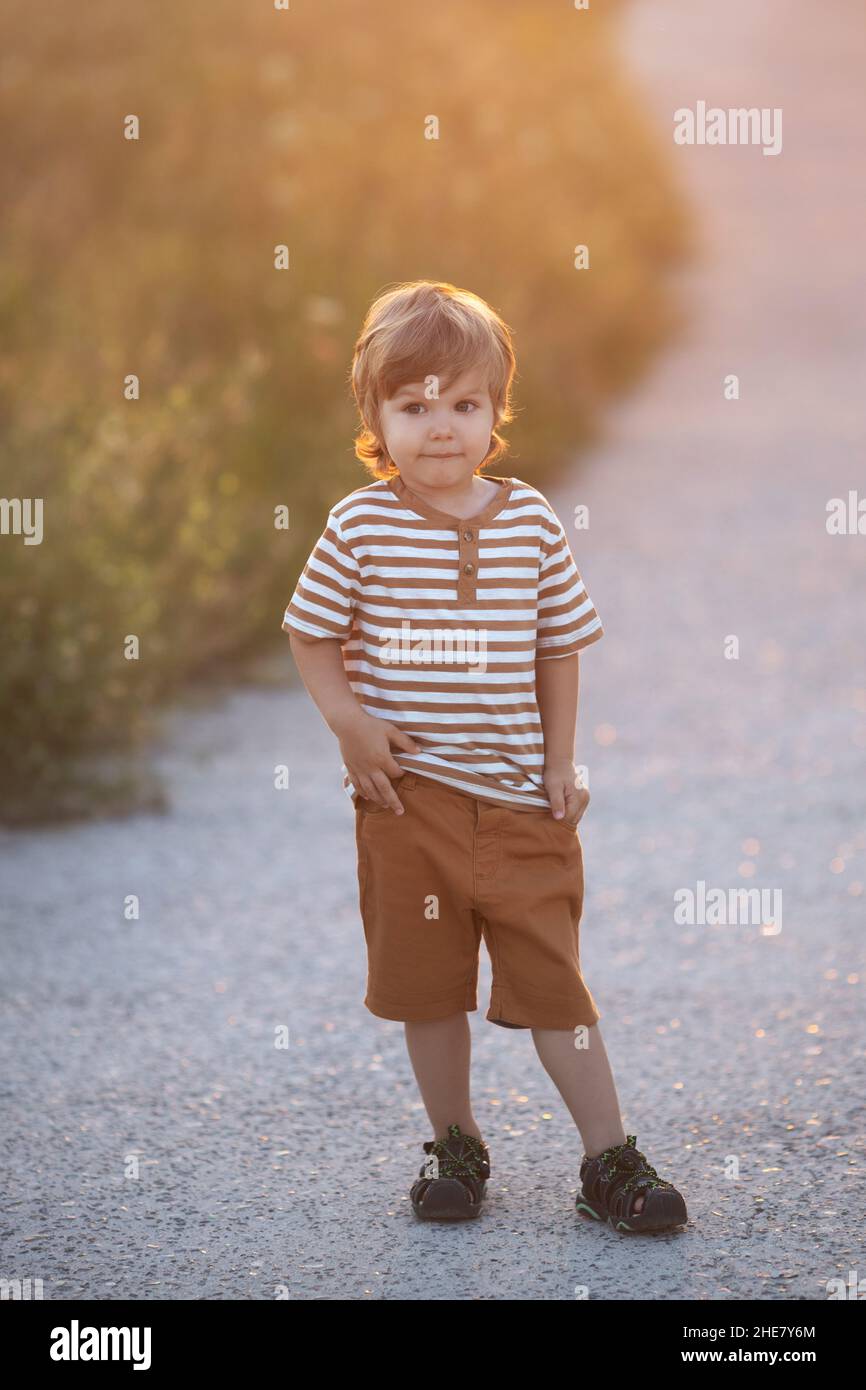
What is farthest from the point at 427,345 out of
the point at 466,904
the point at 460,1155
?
the point at 460,1155

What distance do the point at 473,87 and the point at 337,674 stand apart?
493 inches

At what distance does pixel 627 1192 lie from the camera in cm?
266

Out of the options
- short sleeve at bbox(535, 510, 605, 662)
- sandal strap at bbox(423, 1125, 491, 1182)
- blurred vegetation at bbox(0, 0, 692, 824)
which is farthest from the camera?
blurred vegetation at bbox(0, 0, 692, 824)

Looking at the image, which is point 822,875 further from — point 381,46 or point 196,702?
point 381,46

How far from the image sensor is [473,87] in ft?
46.5

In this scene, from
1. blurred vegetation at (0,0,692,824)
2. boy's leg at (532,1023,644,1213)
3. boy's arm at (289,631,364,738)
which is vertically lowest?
Result: boy's leg at (532,1023,644,1213)

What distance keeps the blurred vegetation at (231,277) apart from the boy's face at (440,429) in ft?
8.65

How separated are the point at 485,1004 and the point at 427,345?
5.69ft

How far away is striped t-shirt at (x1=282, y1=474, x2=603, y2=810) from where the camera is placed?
2.61 metres

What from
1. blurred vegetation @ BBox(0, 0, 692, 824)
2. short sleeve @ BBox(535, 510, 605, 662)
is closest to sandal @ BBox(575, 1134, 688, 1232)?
short sleeve @ BBox(535, 510, 605, 662)

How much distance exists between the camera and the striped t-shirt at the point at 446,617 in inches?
103

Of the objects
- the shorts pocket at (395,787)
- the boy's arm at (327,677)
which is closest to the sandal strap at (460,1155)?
the shorts pocket at (395,787)

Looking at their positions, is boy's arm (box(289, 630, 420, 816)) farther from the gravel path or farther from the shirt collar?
the gravel path

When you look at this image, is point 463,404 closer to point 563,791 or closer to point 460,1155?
point 563,791
